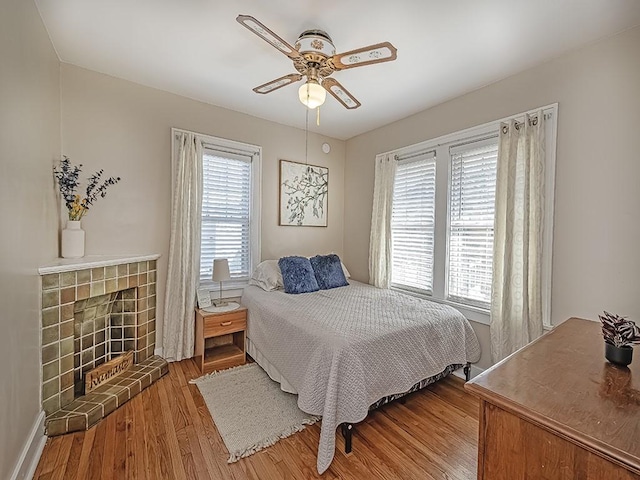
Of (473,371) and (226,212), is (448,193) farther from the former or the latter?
(226,212)

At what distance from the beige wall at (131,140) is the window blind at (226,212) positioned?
1.04 ft

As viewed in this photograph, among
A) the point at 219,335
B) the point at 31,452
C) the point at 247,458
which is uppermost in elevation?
the point at 219,335

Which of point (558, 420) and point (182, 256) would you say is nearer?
point (558, 420)

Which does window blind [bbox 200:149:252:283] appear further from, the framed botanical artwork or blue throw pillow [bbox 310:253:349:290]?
blue throw pillow [bbox 310:253:349:290]

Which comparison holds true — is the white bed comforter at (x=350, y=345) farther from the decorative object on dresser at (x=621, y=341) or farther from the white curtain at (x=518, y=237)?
the decorative object on dresser at (x=621, y=341)

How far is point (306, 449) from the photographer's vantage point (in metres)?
1.80

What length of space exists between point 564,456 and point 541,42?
2.53m

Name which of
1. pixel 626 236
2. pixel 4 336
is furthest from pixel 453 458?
pixel 4 336

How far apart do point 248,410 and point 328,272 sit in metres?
1.67

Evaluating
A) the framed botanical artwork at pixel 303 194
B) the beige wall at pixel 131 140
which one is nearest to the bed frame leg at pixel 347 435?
the beige wall at pixel 131 140

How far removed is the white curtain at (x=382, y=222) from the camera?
11.5ft

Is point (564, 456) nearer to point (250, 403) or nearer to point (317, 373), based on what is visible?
point (317, 373)

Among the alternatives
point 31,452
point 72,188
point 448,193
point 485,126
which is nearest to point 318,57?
point 485,126

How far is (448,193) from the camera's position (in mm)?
2936
